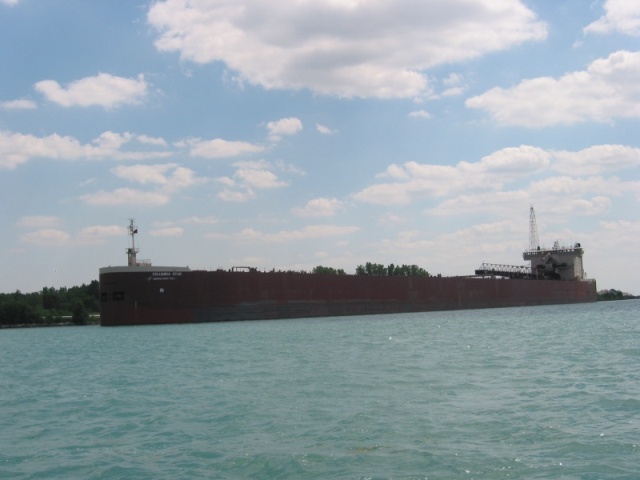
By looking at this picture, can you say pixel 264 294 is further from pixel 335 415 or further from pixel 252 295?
pixel 335 415

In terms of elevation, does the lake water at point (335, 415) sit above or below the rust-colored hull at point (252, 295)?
below

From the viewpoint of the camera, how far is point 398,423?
9.98 m

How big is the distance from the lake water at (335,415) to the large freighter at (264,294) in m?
19.6

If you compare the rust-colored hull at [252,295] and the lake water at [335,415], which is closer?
the lake water at [335,415]

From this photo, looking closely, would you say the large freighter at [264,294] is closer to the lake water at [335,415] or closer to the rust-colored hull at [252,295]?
the rust-colored hull at [252,295]

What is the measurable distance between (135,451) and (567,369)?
968 centimetres

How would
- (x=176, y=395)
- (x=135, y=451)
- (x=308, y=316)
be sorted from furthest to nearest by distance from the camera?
(x=308, y=316) → (x=176, y=395) → (x=135, y=451)

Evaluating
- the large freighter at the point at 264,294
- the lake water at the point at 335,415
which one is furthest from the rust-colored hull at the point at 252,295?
the lake water at the point at 335,415

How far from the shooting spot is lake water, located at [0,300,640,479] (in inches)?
319

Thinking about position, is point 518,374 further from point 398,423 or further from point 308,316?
point 308,316

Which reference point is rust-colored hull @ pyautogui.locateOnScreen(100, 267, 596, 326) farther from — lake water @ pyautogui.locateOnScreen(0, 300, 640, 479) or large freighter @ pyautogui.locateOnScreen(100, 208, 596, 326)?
lake water @ pyautogui.locateOnScreen(0, 300, 640, 479)

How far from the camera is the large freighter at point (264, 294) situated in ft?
132

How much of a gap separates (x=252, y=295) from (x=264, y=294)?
2.91 feet

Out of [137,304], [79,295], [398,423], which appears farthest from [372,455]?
[79,295]
